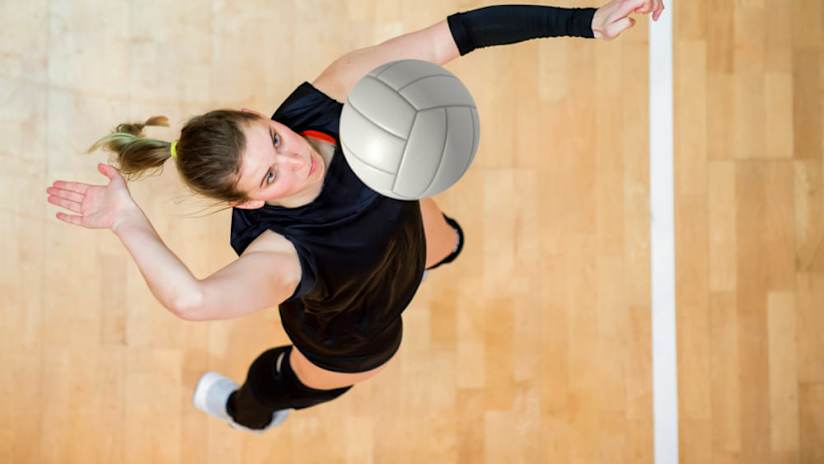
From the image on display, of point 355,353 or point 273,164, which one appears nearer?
point 273,164

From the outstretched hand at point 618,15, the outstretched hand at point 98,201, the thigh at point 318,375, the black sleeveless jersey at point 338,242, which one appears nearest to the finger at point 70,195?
the outstretched hand at point 98,201

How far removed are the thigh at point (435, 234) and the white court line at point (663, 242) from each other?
714mm

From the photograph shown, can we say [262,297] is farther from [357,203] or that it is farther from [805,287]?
[805,287]

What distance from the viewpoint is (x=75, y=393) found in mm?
2309

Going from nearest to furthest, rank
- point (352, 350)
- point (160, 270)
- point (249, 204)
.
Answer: point (160, 270) < point (249, 204) < point (352, 350)

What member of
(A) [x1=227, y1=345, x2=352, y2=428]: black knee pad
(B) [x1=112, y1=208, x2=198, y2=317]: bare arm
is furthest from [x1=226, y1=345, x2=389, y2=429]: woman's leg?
(B) [x1=112, y1=208, x2=198, y2=317]: bare arm

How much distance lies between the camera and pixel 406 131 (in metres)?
1.25

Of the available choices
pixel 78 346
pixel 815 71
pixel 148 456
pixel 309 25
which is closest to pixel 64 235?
pixel 78 346

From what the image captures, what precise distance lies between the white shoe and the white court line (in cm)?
120

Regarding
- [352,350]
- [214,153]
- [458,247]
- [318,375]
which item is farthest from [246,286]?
[458,247]

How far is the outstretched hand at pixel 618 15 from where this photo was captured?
1.39 m

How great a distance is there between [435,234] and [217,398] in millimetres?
850

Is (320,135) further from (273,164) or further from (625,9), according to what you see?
(625,9)

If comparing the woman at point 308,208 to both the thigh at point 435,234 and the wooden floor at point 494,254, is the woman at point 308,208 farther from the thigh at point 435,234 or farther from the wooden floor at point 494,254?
the wooden floor at point 494,254
